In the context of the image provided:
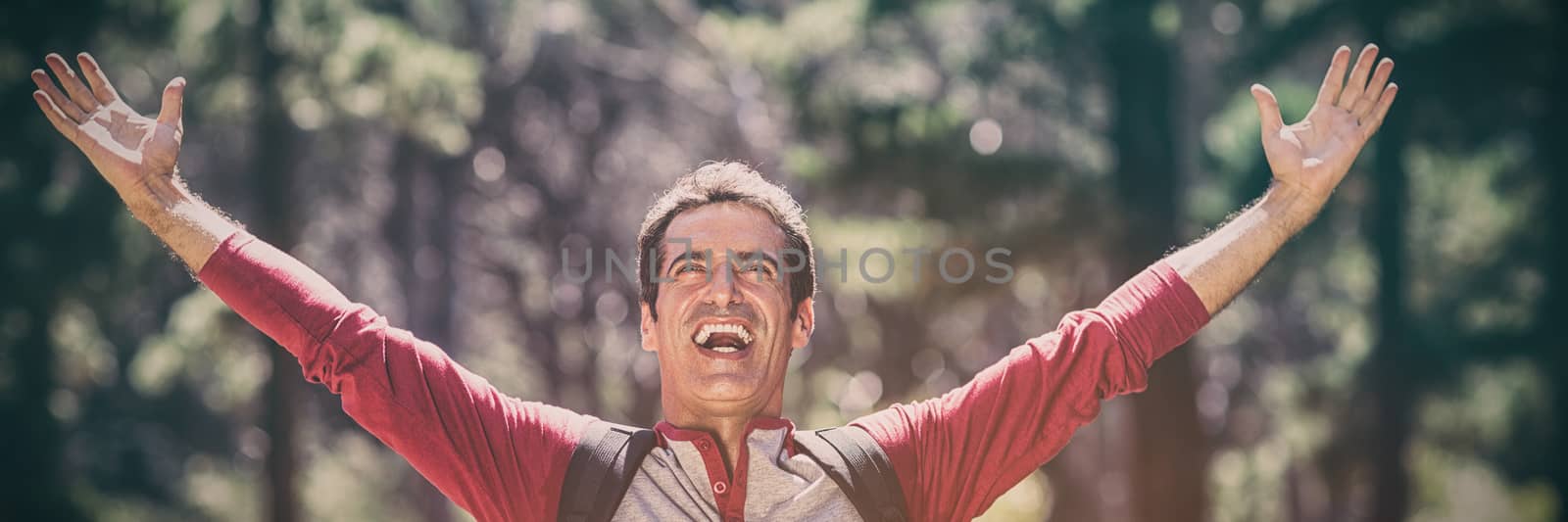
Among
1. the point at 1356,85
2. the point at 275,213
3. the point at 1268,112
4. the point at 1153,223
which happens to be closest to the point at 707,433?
the point at 1268,112

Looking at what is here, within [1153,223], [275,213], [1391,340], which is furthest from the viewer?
[1391,340]

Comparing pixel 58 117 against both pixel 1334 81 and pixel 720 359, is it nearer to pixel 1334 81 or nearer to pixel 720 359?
pixel 720 359

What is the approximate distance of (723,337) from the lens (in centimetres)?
310

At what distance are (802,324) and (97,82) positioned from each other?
65.7 inches

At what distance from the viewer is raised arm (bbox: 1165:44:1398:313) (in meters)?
2.87

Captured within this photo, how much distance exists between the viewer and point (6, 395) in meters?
15.8

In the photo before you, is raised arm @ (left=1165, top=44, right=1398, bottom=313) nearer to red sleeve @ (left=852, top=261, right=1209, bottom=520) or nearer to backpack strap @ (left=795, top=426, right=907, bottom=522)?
red sleeve @ (left=852, top=261, right=1209, bottom=520)

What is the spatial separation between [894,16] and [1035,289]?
13.2ft

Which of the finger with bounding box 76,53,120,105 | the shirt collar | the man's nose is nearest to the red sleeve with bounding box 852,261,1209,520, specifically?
the shirt collar

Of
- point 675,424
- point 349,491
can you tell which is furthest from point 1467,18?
point 349,491

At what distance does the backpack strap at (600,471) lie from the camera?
107 inches

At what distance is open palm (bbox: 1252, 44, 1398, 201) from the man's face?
1143mm

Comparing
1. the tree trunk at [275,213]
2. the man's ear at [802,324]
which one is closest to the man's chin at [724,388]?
the man's ear at [802,324]

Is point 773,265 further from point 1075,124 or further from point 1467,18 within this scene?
point 1467,18
